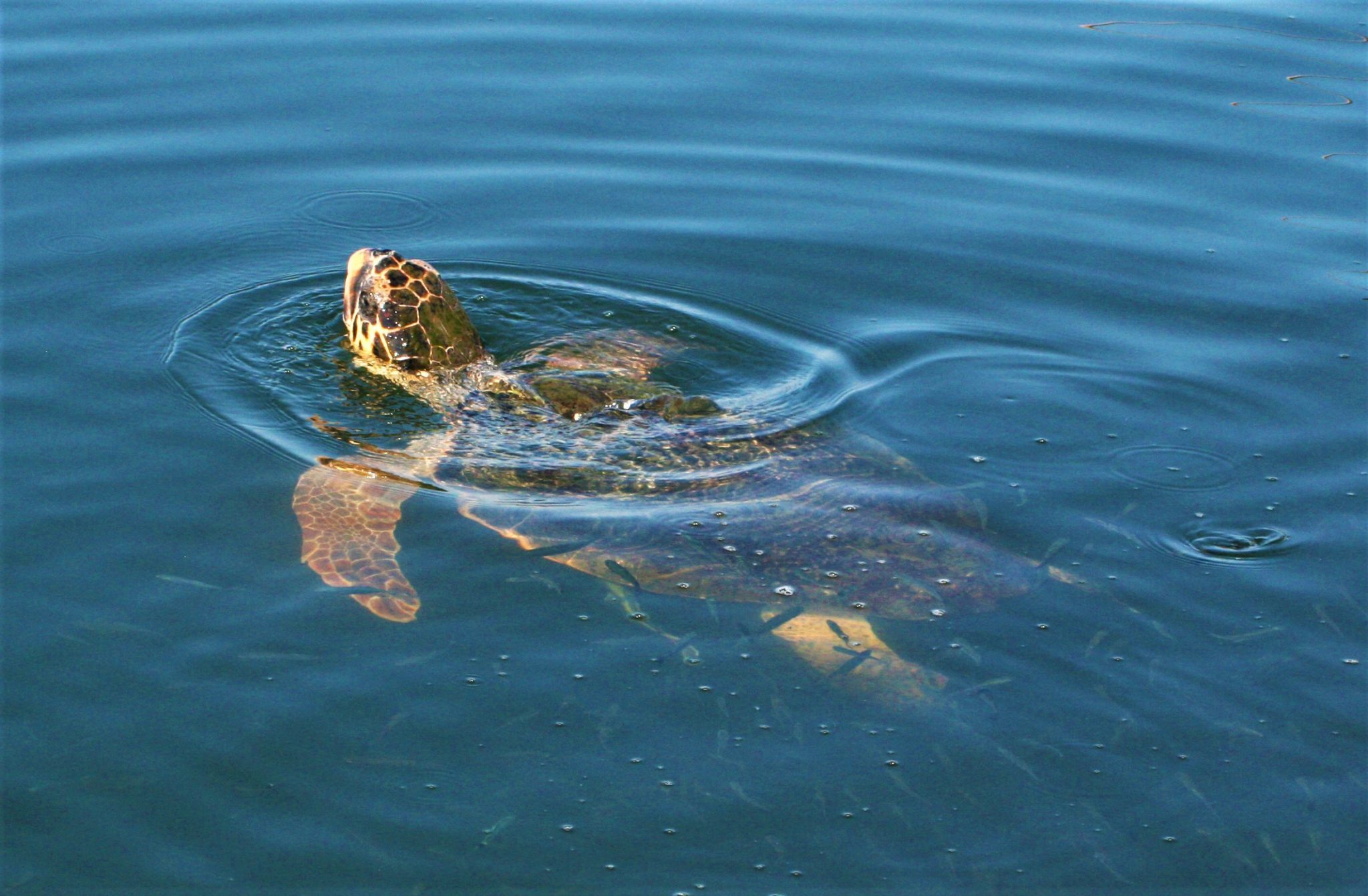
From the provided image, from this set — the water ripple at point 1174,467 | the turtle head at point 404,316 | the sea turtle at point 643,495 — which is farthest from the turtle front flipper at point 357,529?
the water ripple at point 1174,467

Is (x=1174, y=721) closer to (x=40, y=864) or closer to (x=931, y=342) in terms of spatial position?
(x=931, y=342)

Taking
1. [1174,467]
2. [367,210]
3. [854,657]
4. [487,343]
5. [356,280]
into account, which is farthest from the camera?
[367,210]

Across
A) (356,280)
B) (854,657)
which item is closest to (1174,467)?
(854,657)

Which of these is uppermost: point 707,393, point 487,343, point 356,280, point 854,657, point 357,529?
point 356,280

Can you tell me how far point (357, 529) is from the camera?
5008mm

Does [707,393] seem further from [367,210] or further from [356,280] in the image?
[367,210]

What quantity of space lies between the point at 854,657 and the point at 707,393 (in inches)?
82.2

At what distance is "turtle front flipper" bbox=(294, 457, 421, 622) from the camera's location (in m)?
4.81

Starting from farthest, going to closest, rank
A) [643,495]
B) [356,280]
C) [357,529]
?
[356,280], [643,495], [357,529]

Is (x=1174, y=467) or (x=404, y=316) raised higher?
(x=404, y=316)

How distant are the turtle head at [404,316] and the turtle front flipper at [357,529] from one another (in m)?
1.02

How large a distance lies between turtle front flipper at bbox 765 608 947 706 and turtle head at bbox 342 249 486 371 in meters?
2.52

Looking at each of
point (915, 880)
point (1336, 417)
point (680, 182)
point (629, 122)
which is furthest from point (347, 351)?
point (1336, 417)

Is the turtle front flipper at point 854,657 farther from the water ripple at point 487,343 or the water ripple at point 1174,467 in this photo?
the water ripple at point 1174,467
